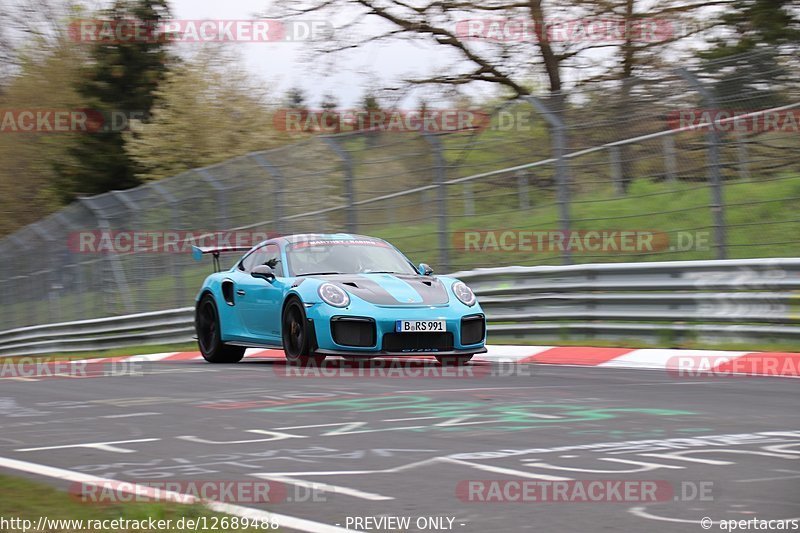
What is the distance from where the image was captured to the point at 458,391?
26.3 ft

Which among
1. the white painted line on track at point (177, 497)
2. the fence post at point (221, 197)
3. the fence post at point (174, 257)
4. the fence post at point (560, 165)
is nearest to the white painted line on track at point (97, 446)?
the white painted line on track at point (177, 497)

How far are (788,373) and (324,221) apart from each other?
7568mm

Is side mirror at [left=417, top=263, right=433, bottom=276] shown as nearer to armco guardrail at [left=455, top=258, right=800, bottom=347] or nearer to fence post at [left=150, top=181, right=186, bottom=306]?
armco guardrail at [left=455, top=258, right=800, bottom=347]

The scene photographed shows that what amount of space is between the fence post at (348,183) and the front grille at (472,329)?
14.7 feet

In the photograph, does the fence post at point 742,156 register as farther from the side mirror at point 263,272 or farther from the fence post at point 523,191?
the side mirror at point 263,272

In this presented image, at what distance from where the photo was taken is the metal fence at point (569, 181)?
10.7 m

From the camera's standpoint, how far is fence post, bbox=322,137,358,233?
14.5m

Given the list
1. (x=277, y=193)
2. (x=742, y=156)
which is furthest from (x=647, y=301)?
(x=277, y=193)

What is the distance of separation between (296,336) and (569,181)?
3.36 metres

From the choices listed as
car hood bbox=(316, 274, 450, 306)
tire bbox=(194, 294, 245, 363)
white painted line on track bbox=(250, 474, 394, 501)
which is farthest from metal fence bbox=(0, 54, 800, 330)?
white painted line on track bbox=(250, 474, 394, 501)

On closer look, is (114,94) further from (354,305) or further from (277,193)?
(354,305)

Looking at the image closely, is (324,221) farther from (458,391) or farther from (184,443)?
(184,443)

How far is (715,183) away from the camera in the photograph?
35.6 feet

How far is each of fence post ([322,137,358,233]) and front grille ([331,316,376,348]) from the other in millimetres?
4777
